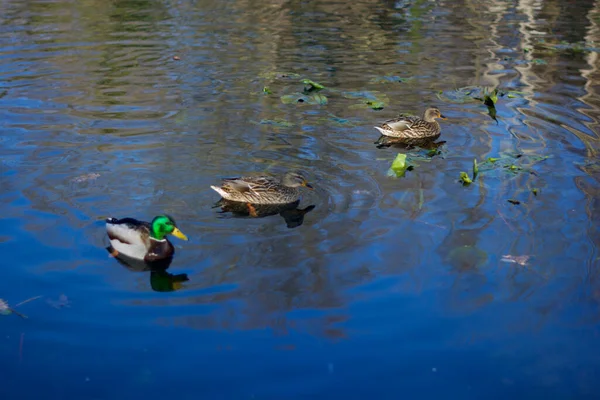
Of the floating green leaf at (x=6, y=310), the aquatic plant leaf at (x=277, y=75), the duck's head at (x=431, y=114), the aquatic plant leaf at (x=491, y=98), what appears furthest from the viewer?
the aquatic plant leaf at (x=277, y=75)

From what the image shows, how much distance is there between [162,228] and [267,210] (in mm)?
1834

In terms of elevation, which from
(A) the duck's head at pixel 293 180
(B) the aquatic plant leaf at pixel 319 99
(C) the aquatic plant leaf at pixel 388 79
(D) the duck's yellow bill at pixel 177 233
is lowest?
(C) the aquatic plant leaf at pixel 388 79

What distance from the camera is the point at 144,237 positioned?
812 centimetres

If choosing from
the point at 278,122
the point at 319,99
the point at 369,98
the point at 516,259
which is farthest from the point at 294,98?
the point at 516,259

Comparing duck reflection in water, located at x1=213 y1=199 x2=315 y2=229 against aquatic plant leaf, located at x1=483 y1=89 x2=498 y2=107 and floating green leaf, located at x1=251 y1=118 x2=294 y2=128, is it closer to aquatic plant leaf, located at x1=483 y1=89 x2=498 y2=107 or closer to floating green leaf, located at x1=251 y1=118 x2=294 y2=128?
floating green leaf, located at x1=251 y1=118 x2=294 y2=128

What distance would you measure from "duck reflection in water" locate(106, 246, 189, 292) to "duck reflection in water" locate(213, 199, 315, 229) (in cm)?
140

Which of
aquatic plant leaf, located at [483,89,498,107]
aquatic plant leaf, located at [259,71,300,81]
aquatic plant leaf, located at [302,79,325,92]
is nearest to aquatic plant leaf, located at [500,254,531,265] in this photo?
aquatic plant leaf, located at [483,89,498,107]

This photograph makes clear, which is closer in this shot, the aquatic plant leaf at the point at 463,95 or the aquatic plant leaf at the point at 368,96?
the aquatic plant leaf at the point at 368,96

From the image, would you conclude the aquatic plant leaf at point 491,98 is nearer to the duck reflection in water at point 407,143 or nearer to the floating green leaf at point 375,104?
the duck reflection in water at point 407,143

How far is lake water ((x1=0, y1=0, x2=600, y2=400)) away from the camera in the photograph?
21.5ft

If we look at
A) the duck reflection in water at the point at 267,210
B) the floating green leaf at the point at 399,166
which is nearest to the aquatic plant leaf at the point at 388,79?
the floating green leaf at the point at 399,166

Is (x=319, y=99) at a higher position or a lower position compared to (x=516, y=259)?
lower

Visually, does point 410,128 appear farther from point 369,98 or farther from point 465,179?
point 369,98

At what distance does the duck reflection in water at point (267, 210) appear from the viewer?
934 cm
